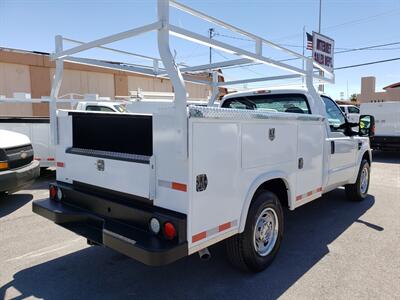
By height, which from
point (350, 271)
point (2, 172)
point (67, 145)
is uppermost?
point (67, 145)

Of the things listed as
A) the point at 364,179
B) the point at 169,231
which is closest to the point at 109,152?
the point at 169,231

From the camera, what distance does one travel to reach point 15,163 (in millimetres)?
5652

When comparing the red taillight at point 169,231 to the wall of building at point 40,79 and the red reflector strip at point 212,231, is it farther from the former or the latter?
the wall of building at point 40,79

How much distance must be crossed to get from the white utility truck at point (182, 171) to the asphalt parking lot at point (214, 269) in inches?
12.6

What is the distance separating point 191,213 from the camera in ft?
8.72

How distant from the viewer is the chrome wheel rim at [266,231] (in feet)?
11.7

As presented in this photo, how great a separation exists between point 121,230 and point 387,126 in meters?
13.2

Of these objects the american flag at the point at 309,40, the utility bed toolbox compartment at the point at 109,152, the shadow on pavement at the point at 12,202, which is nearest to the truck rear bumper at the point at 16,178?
the shadow on pavement at the point at 12,202

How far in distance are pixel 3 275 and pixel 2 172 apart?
92.7 inches

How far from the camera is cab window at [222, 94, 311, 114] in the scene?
4883mm

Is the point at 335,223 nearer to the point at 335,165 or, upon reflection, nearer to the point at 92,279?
the point at 335,165

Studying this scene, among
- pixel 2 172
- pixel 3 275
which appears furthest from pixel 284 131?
pixel 2 172

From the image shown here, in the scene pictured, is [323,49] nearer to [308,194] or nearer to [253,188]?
[308,194]

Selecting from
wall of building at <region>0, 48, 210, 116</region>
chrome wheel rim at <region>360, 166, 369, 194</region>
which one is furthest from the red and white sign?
chrome wheel rim at <region>360, 166, 369, 194</region>
